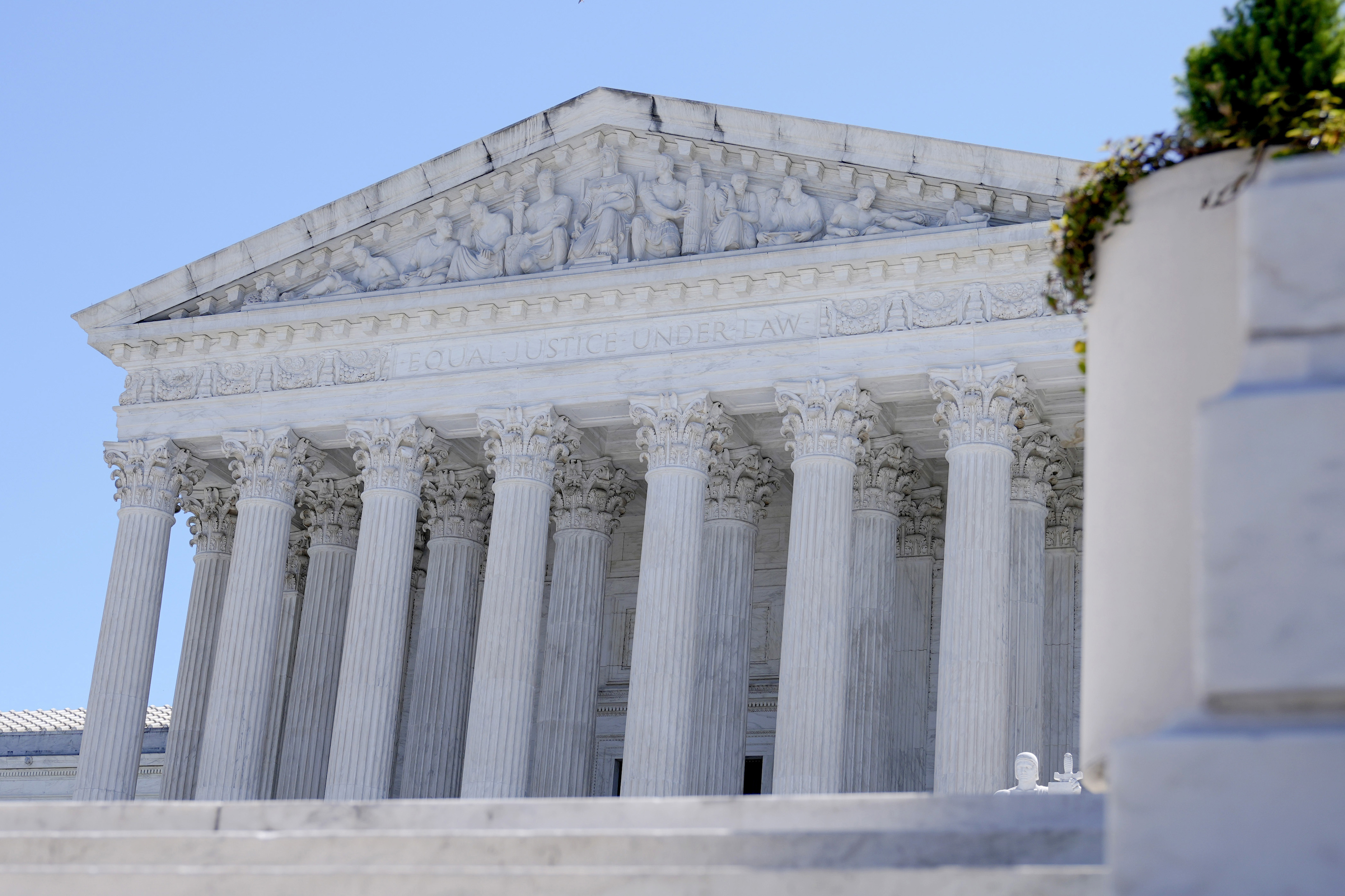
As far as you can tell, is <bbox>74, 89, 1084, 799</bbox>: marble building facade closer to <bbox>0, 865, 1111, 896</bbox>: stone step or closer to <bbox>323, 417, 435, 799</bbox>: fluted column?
<bbox>323, 417, 435, 799</bbox>: fluted column

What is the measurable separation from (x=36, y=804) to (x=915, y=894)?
705 cm

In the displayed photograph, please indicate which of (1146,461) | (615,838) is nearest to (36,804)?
(615,838)

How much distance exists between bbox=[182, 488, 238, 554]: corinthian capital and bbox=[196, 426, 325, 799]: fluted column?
3.79 metres

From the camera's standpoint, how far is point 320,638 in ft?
143

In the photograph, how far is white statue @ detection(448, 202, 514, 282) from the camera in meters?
39.0

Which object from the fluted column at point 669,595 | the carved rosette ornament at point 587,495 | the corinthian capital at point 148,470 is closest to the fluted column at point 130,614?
the corinthian capital at point 148,470

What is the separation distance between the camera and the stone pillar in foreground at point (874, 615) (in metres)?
36.8

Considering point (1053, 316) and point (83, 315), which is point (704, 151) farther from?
point (83, 315)

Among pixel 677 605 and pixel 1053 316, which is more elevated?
pixel 1053 316

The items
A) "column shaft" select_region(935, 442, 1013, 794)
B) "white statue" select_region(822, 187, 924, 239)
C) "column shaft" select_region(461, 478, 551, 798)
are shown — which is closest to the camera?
"column shaft" select_region(935, 442, 1013, 794)

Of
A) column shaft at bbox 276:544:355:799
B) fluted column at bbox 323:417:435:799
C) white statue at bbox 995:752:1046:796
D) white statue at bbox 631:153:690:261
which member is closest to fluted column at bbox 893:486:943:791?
white statue at bbox 631:153:690:261

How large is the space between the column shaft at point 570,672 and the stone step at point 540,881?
29.6 meters

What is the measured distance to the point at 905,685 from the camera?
40.4m

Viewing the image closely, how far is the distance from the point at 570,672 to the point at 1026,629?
415 inches
